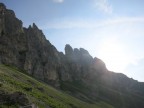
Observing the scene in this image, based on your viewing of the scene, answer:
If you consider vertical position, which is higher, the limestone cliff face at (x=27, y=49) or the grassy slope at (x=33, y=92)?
the limestone cliff face at (x=27, y=49)

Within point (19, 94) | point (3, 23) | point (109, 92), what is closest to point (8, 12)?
point (3, 23)

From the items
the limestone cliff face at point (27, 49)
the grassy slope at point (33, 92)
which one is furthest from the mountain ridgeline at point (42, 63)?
the grassy slope at point (33, 92)

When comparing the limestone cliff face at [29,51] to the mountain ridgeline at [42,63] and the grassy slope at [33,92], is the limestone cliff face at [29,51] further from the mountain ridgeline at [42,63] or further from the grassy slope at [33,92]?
the grassy slope at [33,92]

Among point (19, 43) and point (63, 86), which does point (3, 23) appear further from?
point (63, 86)

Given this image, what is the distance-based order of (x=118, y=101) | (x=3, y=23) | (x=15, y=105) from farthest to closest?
(x=118, y=101)
(x=3, y=23)
(x=15, y=105)

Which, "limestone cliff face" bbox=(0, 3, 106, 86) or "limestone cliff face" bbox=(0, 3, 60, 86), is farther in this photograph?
"limestone cliff face" bbox=(0, 3, 106, 86)

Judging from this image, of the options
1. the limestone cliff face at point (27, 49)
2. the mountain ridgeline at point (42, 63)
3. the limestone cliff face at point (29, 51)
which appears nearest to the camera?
the limestone cliff face at point (27, 49)

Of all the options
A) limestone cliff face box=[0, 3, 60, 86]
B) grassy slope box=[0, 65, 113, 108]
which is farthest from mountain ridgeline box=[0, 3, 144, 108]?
grassy slope box=[0, 65, 113, 108]

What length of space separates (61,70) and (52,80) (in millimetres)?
20515

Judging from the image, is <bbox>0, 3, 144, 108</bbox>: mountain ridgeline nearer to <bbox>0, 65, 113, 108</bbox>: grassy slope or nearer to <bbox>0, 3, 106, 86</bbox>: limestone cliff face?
<bbox>0, 3, 106, 86</bbox>: limestone cliff face

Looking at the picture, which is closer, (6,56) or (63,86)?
(6,56)

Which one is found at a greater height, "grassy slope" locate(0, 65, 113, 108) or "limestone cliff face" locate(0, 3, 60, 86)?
"limestone cliff face" locate(0, 3, 60, 86)

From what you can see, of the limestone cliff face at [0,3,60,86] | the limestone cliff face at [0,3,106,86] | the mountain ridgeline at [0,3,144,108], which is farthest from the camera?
the mountain ridgeline at [0,3,144,108]

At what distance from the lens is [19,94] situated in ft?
135
